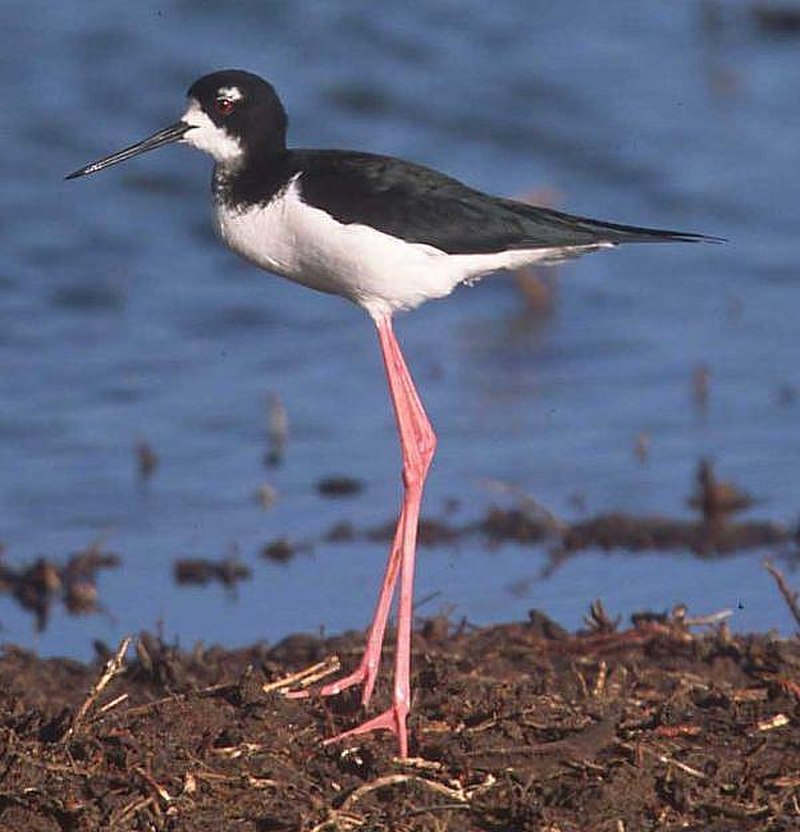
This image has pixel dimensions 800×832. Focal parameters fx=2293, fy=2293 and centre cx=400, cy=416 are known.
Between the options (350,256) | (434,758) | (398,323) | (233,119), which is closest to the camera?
(434,758)

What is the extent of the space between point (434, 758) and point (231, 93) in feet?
6.56

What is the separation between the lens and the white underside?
591 centimetres

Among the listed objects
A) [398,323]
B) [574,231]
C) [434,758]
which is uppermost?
[574,231]

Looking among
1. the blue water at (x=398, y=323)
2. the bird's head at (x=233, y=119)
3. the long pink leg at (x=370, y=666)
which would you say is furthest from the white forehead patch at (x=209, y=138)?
the blue water at (x=398, y=323)

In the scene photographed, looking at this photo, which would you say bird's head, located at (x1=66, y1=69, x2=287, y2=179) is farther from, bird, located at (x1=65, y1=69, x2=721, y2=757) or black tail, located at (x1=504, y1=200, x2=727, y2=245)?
black tail, located at (x1=504, y1=200, x2=727, y2=245)

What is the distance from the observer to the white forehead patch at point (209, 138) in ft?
20.6

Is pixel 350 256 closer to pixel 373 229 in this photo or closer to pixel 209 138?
pixel 373 229

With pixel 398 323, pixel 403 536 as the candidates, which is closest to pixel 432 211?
pixel 403 536

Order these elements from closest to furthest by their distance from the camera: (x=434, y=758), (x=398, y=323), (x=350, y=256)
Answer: (x=434, y=758) → (x=350, y=256) → (x=398, y=323)

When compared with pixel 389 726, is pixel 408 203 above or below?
above

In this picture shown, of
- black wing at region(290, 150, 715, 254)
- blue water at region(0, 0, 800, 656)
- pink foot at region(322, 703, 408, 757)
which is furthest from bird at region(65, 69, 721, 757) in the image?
blue water at region(0, 0, 800, 656)

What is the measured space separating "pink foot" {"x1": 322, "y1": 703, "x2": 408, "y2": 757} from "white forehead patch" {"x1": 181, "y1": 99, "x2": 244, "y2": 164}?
1.65 meters

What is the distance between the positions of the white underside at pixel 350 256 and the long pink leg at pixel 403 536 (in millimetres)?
157

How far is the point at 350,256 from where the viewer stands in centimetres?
591
